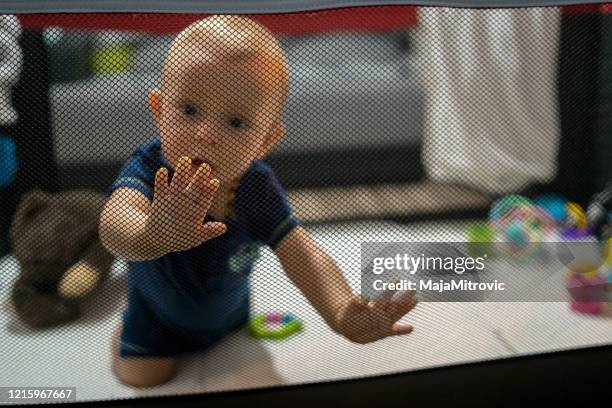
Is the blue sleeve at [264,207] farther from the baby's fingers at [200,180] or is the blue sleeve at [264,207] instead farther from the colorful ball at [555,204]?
the colorful ball at [555,204]

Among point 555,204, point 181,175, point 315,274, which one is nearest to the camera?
point 181,175

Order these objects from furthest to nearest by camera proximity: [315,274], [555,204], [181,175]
→ [555,204]
[315,274]
[181,175]

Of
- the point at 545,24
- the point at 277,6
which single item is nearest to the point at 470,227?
the point at 545,24

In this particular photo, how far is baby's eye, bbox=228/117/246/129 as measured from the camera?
0.61 meters

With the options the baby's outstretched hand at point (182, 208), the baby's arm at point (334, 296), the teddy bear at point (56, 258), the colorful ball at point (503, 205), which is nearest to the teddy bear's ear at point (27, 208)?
the teddy bear at point (56, 258)

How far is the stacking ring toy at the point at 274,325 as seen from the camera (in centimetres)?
71

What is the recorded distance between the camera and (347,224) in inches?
27.3

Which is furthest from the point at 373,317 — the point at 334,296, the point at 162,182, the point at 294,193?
the point at 162,182

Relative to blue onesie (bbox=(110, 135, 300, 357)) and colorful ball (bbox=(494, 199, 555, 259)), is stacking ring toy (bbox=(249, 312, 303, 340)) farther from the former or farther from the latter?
colorful ball (bbox=(494, 199, 555, 259))

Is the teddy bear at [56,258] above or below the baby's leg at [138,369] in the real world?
above

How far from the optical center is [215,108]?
0.60 meters

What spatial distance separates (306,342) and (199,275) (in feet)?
0.42

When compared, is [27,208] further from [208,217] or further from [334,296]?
[334,296]

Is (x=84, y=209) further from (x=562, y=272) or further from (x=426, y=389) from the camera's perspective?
(x=562, y=272)
